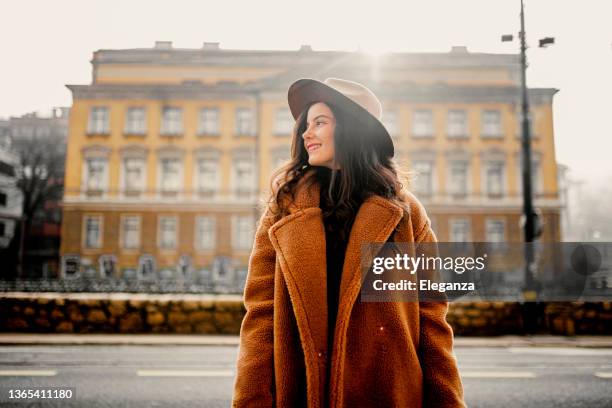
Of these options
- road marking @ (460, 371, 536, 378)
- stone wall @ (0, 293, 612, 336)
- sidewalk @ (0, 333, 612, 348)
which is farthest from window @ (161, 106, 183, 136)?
road marking @ (460, 371, 536, 378)

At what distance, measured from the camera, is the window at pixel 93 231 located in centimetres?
2877

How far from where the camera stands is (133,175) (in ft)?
98.4

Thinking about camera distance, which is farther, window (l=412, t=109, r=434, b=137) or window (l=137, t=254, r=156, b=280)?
window (l=412, t=109, r=434, b=137)

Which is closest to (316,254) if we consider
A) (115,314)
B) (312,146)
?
(312,146)

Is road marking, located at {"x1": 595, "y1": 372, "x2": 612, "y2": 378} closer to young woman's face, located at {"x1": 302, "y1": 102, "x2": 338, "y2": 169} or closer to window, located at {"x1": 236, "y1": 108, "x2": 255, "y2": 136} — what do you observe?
young woman's face, located at {"x1": 302, "y1": 102, "x2": 338, "y2": 169}

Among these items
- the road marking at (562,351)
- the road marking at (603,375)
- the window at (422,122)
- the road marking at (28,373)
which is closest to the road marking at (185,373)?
the road marking at (28,373)

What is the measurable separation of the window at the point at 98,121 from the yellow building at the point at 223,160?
0.06 m

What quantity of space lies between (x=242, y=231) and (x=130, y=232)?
669 centimetres

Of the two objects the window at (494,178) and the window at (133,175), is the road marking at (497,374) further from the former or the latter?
the window at (133,175)

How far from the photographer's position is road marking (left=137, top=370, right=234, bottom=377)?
586 cm

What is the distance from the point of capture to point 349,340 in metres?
1.74

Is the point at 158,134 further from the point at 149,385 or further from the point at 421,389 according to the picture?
the point at 421,389

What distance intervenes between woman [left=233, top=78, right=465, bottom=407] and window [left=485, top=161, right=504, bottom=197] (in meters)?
29.7

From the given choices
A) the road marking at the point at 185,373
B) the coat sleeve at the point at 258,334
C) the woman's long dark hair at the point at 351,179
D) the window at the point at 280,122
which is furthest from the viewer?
the window at the point at 280,122
